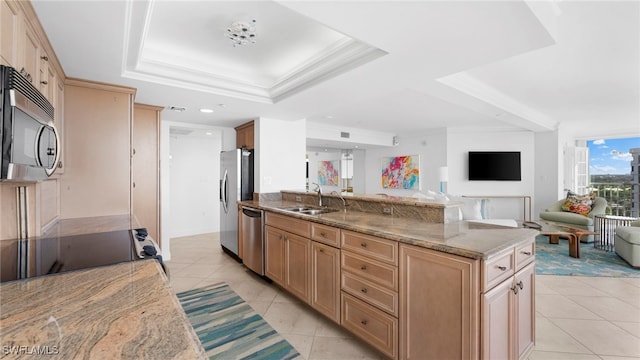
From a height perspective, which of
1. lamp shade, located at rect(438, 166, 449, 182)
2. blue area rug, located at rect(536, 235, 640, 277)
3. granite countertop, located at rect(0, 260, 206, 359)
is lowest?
blue area rug, located at rect(536, 235, 640, 277)

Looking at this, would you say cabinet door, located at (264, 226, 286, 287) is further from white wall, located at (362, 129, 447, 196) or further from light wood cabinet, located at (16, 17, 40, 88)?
white wall, located at (362, 129, 447, 196)

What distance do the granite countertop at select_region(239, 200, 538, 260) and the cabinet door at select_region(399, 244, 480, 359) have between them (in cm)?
5

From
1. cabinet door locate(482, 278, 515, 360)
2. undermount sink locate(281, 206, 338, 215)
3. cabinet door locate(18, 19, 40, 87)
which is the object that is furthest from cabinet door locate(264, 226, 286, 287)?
cabinet door locate(18, 19, 40, 87)

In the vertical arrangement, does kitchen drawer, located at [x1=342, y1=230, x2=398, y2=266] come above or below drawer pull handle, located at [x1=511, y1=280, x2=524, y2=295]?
above

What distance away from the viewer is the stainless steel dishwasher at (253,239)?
338cm

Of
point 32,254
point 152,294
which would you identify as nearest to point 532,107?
point 152,294

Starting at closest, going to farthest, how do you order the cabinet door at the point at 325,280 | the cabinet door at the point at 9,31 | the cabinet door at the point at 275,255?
the cabinet door at the point at 9,31, the cabinet door at the point at 325,280, the cabinet door at the point at 275,255

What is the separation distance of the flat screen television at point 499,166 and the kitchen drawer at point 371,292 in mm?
5836

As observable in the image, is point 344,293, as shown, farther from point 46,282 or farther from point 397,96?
point 397,96

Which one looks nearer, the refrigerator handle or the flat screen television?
the refrigerator handle

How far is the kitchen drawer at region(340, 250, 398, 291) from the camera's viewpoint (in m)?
1.82

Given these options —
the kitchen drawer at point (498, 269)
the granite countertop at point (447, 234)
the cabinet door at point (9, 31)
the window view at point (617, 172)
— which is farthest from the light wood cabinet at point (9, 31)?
the window view at point (617, 172)

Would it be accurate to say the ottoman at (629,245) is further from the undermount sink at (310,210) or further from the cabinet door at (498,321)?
the undermount sink at (310,210)

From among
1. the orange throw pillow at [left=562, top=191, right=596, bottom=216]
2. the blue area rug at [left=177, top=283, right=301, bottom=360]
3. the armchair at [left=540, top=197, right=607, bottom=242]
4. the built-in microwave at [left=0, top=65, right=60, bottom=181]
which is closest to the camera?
the built-in microwave at [left=0, top=65, right=60, bottom=181]
